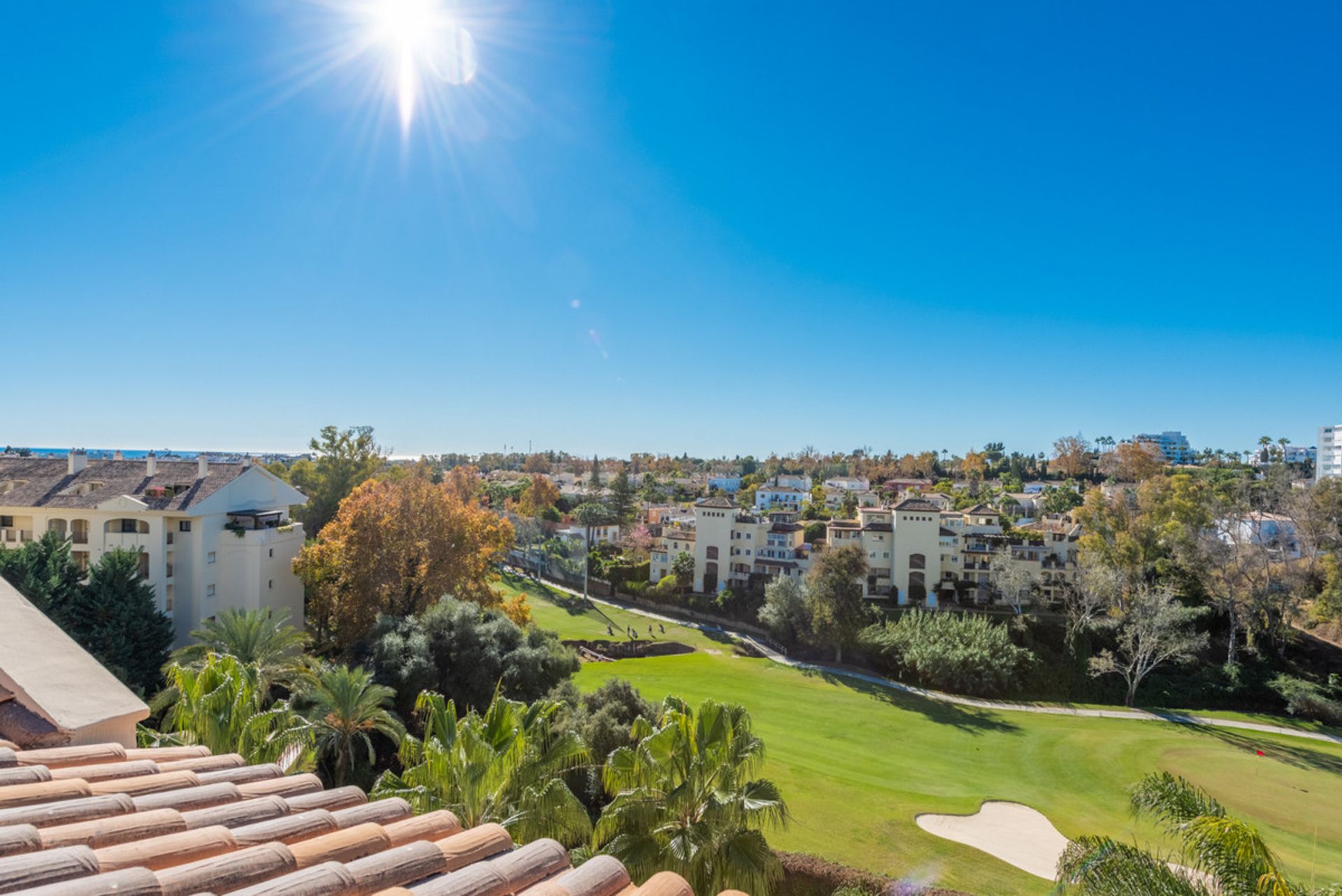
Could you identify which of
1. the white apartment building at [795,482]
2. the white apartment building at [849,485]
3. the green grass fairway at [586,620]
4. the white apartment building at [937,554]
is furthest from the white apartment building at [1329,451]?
the green grass fairway at [586,620]

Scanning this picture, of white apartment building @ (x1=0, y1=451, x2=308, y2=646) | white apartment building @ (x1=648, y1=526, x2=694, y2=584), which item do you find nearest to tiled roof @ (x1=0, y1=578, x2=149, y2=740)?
white apartment building @ (x1=0, y1=451, x2=308, y2=646)

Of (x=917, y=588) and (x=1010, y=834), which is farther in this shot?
(x=917, y=588)

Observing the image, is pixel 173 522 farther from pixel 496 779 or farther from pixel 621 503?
pixel 621 503

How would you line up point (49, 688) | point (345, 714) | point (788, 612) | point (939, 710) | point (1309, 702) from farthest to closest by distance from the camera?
point (788, 612) < point (1309, 702) < point (939, 710) < point (345, 714) < point (49, 688)

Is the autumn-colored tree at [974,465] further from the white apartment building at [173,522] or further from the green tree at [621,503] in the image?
the white apartment building at [173,522]

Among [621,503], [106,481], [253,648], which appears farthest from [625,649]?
[621,503]

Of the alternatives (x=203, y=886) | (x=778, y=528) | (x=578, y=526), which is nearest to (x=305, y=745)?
(x=203, y=886)
